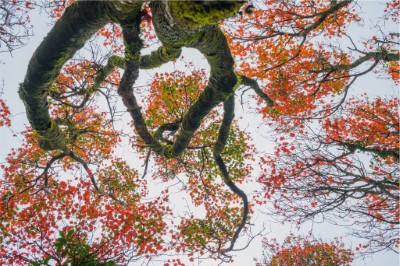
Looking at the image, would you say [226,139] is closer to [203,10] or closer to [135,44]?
[135,44]

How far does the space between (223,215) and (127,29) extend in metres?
11.7

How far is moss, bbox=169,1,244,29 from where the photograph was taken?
2090 mm

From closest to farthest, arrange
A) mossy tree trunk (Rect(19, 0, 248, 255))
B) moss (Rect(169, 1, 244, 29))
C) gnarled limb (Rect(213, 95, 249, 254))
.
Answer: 1. moss (Rect(169, 1, 244, 29))
2. mossy tree trunk (Rect(19, 0, 248, 255))
3. gnarled limb (Rect(213, 95, 249, 254))

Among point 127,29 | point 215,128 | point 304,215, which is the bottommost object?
point 304,215

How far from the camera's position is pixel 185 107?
11.8m

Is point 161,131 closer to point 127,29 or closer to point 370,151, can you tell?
point 127,29

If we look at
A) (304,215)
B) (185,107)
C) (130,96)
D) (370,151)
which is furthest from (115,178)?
(370,151)

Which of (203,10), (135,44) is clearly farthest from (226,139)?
(203,10)

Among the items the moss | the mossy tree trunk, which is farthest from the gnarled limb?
the moss

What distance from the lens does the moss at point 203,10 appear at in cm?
209

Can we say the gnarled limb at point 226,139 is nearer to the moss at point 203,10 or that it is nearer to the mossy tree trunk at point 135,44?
the mossy tree trunk at point 135,44

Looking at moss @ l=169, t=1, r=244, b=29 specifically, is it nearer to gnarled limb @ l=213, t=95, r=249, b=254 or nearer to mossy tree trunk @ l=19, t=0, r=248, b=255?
mossy tree trunk @ l=19, t=0, r=248, b=255

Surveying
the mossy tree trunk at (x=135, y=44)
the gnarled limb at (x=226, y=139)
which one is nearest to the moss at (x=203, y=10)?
the mossy tree trunk at (x=135, y=44)

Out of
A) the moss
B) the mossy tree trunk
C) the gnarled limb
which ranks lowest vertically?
the moss
